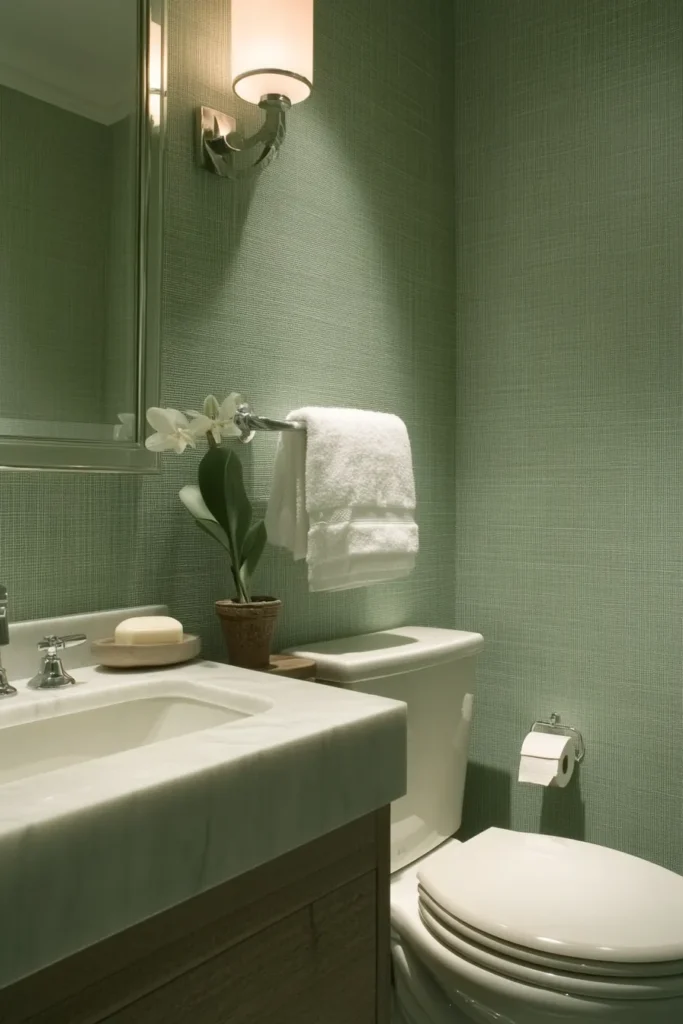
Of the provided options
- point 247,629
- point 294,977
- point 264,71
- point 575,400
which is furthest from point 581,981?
point 264,71

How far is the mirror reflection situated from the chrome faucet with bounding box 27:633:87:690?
25 centimetres

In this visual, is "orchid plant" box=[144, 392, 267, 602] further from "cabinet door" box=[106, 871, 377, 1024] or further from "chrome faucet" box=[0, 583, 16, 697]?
"cabinet door" box=[106, 871, 377, 1024]

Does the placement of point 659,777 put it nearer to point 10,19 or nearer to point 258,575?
point 258,575

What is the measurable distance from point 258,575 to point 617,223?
95 cm

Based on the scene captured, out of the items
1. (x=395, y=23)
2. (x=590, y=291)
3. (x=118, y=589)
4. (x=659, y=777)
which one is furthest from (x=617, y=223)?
(x=118, y=589)

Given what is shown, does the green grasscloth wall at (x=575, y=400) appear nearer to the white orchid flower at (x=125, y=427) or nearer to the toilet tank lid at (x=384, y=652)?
the toilet tank lid at (x=384, y=652)

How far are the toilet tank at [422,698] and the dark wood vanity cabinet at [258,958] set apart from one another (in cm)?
46

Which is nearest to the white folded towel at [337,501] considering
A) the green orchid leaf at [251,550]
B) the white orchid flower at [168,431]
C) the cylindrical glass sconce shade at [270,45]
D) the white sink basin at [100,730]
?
the green orchid leaf at [251,550]

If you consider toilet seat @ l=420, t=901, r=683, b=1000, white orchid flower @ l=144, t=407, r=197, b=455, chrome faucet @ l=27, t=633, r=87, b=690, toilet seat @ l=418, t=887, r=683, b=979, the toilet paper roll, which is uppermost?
white orchid flower @ l=144, t=407, r=197, b=455

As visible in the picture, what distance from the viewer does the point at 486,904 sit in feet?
3.47

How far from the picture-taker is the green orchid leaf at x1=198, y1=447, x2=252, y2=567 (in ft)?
3.59

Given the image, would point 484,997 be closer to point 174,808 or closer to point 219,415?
point 174,808

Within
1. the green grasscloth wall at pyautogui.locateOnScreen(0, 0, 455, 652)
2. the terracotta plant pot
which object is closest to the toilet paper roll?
the green grasscloth wall at pyautogui.locateOnScreen(0, 0, 455, 652)

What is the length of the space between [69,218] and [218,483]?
0.38 m
